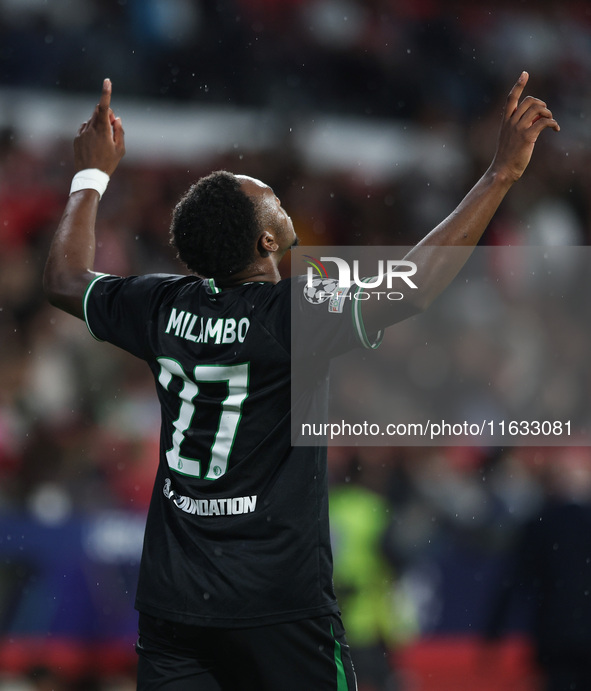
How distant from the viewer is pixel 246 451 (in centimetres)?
225

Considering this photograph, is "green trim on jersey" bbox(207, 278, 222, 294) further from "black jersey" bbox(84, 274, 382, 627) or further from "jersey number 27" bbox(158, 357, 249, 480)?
"jersey number 27" bbox(158, 357, 249, 480)

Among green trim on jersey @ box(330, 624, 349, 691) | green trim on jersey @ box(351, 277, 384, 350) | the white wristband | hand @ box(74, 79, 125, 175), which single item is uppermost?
hand @ box(74, 79, 125, 175)

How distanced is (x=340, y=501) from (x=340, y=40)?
5712 millimetres

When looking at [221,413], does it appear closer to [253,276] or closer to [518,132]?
[253,276]

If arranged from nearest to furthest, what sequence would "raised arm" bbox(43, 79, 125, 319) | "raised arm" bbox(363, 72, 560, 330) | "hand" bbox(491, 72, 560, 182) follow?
"raised arm" bbox(363, 72, 560, 330), "hand" bbox(491, 72, 560, 182), "raised arm" bbox(43, 79, 125, 319)

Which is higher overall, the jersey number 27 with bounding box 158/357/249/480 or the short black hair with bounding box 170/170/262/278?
the short black hair with bounding box 170/170/262/278

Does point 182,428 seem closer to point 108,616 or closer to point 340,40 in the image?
point 108,616

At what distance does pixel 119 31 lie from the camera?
28.9ft

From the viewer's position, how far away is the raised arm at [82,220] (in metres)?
2.58

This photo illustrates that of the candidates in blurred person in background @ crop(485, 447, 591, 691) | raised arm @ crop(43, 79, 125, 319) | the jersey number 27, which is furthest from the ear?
blurred person in background @ crop(485, 447, 591, 691)

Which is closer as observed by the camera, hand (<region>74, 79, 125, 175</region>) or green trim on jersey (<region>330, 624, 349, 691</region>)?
green trim on jersey (<region>330, 624, 349, 691</region>)

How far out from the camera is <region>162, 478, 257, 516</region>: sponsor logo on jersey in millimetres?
2240

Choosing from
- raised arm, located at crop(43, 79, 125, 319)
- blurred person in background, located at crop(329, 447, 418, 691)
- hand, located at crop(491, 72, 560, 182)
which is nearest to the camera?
hand, located at crop(491, 72, 560, 182)

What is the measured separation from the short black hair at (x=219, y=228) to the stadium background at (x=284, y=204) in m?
3.04
